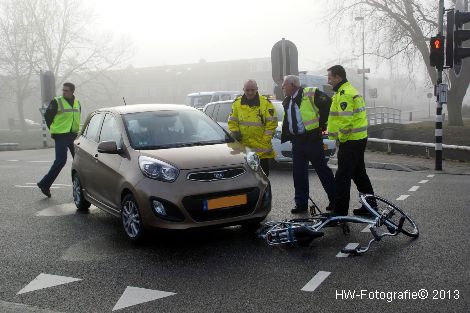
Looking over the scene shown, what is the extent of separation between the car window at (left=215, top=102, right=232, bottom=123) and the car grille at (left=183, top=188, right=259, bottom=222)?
7091 mm

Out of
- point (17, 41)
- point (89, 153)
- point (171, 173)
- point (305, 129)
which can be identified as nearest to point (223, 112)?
point (305, 129)

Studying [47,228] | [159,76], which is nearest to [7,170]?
[47,228]

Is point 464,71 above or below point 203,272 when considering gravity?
above

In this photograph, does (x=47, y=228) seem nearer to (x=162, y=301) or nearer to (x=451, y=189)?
(x=162, y=301)

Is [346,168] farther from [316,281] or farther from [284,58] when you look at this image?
[284,58]

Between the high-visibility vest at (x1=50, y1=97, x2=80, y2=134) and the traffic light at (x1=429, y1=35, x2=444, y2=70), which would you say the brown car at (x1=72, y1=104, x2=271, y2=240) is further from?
the traffic light at (x1=429, y1=35, x2=444, y2=70)

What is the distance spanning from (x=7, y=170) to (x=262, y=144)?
8630 millimetres

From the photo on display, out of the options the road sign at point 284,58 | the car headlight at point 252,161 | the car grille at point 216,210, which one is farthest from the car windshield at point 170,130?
the road sign at point 284,58

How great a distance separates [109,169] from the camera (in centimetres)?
631

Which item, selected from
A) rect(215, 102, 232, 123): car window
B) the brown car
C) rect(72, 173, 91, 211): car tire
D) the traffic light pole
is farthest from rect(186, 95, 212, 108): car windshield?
the brown car

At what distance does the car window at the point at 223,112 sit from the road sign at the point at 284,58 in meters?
1.72

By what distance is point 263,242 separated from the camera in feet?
18.9

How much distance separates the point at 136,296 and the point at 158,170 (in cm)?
165

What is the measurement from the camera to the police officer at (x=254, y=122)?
7344 millimetres
